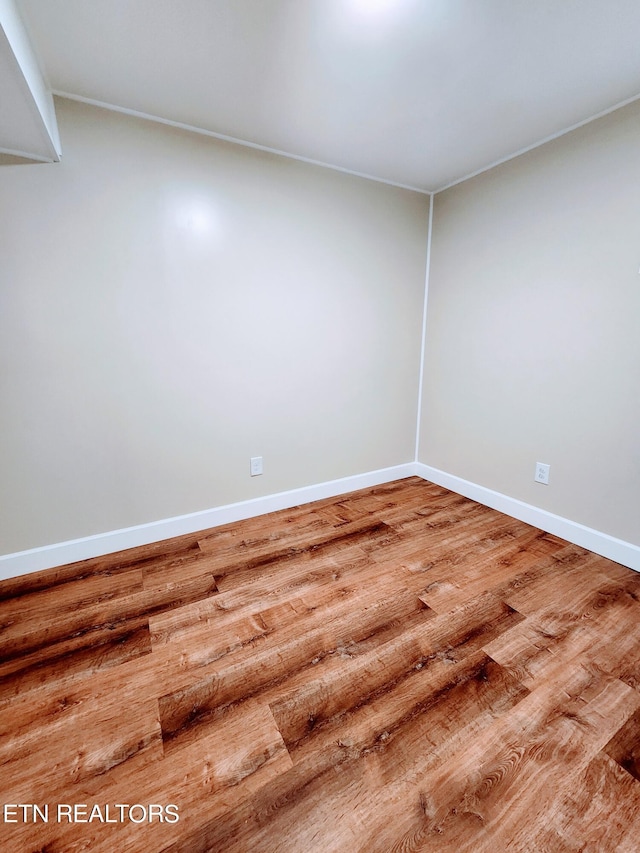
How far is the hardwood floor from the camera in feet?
3.03

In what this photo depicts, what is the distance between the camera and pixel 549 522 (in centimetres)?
227

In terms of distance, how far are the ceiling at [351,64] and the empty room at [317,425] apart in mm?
13

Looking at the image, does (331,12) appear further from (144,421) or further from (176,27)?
(144,421)

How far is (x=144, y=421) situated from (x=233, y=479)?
0.66m

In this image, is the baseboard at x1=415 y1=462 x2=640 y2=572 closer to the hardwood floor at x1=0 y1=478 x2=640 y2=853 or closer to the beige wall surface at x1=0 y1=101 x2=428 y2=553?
the hardwood floor at x1=0 y1=478 x2=640 y2=853

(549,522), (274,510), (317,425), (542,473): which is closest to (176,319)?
(317,425)

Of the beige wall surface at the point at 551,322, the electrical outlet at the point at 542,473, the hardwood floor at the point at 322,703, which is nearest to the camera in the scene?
the hardwood floor at the point at 322,703

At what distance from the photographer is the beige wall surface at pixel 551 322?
1.86 metres

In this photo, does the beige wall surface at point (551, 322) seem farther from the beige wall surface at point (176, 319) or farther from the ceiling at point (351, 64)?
the beige wall surface at point (176, 319)

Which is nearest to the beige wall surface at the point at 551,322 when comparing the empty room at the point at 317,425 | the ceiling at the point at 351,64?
the empty room at the point at 317,425

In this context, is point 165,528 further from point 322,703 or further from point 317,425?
point 322,703

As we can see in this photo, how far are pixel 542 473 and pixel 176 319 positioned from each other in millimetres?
2383

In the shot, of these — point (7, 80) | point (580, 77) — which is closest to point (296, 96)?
point (7, 80)

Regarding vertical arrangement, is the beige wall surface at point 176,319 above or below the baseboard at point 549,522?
above
